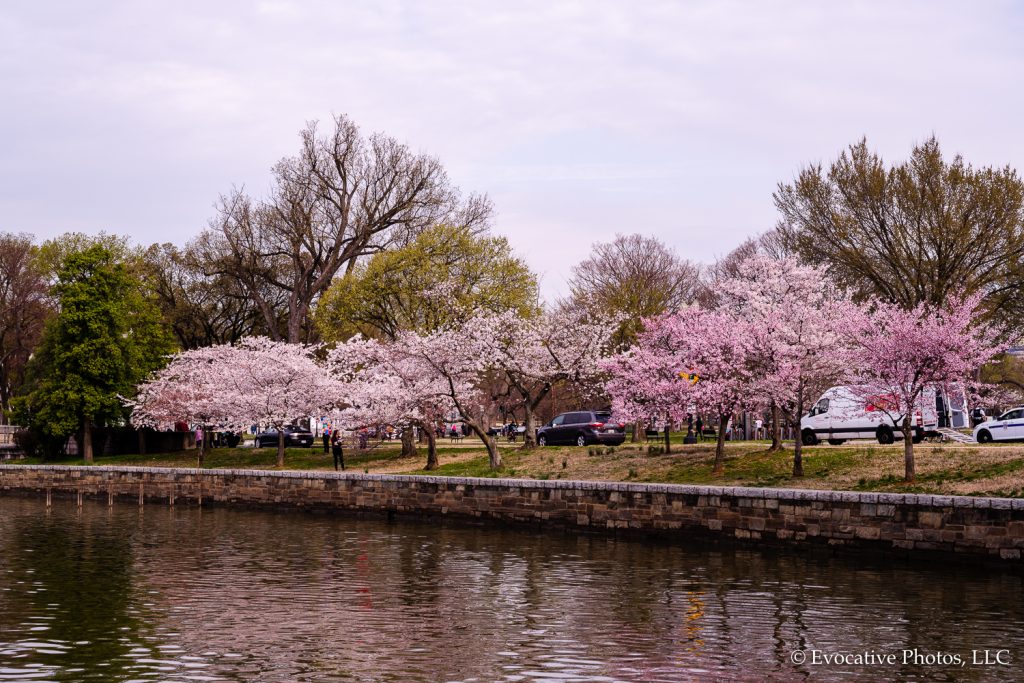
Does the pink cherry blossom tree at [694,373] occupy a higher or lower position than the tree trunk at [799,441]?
higher

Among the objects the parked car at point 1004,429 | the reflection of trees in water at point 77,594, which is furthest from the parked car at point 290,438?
the parked car at point 1004,429

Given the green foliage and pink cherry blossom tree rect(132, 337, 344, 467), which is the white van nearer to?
the green foliage

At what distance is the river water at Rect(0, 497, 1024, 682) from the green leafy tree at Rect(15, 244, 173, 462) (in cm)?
3078

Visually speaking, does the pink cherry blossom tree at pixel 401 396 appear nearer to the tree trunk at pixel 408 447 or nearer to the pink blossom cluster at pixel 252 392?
the tree trunk at pixel 408 447

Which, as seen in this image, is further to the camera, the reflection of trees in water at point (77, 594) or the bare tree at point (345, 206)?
the bare tree at point (345, 206)

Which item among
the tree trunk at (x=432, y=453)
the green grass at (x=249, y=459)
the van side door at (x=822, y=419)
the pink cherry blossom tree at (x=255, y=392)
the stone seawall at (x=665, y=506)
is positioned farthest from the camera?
the pink cherry blossom tree at (x=255, y=392)

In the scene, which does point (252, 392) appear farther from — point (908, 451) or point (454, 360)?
point (908, 451)

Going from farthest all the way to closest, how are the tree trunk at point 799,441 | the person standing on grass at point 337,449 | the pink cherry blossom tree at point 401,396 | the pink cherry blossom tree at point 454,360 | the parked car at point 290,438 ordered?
the parked car at point 290,438 < the person standing on grass at point 337,449 < the pink cherry blossom tree at point 401,396 < the pink cherry blossom tree at point 454,360 < the tree trunk at point 799,441

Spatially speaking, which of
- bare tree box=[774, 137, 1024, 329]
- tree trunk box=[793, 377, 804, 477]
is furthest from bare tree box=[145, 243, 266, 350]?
tree trunk box=[793, 377, 804, 477]

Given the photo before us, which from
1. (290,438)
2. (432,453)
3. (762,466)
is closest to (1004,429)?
(762,466)

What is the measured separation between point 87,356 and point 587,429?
30698 millimetres

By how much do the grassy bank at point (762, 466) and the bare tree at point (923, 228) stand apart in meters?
14.0

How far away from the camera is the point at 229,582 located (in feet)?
82.7

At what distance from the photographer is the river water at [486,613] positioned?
1670 centimetres
